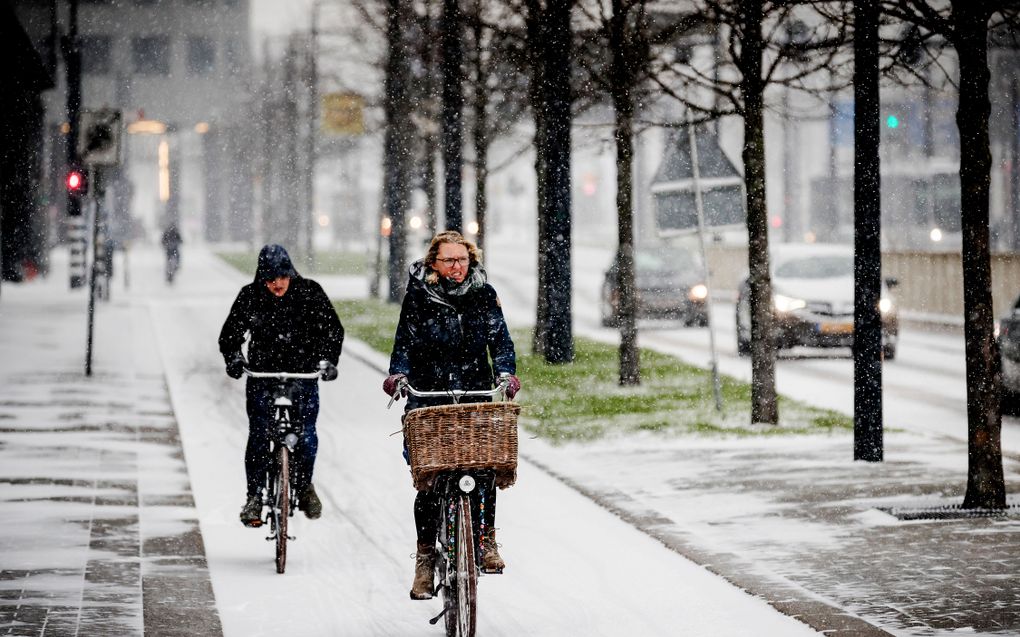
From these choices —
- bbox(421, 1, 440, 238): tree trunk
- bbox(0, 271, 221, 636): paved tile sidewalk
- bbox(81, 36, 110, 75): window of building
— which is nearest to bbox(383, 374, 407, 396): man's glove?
bbox(0, 271, 221, 636): paved tile sidewalk

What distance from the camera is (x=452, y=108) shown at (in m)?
21.3

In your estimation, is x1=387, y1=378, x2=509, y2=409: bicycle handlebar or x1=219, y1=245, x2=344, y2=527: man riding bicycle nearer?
x1=387, y1=378, x2=509, y2=409: bicycle handlebar

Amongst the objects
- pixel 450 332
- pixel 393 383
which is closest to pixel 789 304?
pixel 450 332

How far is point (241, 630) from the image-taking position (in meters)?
7.16

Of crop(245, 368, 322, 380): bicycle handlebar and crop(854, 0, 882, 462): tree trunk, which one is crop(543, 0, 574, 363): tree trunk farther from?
crop(245, 368, 322, 380): bicycle handlebar

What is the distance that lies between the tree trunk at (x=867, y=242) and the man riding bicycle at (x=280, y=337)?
4.65 meters

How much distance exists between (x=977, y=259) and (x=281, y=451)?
13.7 feet

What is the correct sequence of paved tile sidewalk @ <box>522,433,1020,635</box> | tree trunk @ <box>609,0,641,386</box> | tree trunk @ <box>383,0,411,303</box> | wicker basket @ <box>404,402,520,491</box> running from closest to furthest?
wicker basket @ <box>404,402,520,491</box> → paved tile sidewalk @ <box>522,433,1020,635</box> → tree trunk @ <box>609,0,641,386</box> → tree trunk @ <box>383,0,411,303</box>

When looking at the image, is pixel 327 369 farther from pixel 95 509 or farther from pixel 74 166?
pixel 74 166

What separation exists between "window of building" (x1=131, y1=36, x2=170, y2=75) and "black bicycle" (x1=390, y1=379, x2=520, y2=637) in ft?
242

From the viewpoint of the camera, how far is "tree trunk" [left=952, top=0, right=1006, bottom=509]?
31.9ft

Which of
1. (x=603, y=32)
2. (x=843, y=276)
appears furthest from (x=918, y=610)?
(x=843, y=276)

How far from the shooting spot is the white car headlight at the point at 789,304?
23.4 metres

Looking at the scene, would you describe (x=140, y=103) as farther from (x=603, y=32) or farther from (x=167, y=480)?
(x=167, y=480)
